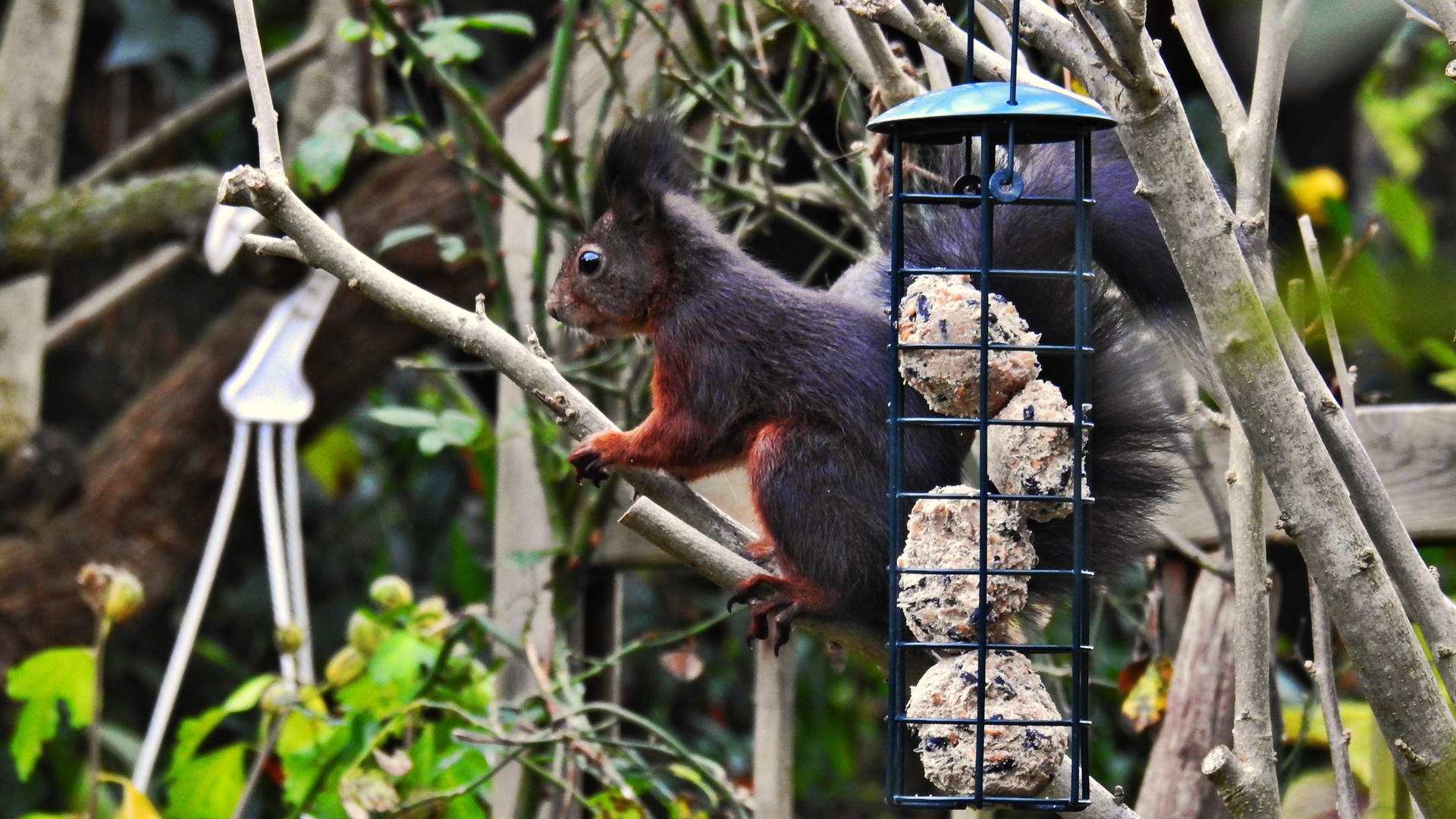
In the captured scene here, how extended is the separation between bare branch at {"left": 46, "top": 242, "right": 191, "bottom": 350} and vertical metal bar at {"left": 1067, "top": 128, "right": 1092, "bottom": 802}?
8.69 feet

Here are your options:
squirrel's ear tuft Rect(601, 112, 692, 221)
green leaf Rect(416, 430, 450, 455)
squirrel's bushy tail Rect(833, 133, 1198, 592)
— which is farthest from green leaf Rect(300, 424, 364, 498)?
squirrel's bushy tail Rect(833, 133, 1198, 592)

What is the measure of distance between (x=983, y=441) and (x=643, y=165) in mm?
730

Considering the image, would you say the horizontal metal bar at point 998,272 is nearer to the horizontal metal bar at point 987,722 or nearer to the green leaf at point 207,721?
the horizontal metal bar at point 987,722

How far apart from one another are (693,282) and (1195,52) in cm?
79

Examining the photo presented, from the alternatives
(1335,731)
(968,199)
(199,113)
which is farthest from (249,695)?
(199,113)

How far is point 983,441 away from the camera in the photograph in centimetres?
121

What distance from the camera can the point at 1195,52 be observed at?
1.18m

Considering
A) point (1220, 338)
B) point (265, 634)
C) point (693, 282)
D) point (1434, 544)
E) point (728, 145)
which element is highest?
point (728, 145)

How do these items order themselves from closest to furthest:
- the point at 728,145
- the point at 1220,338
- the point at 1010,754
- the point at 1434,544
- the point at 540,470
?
Result: the point at 1220,338, the point at 1010,754, the point at 1434,544, the point at 540,470, the point at 728,145

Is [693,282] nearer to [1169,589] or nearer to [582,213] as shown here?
[582,213]

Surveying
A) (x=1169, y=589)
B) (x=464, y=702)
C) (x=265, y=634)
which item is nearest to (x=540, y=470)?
(x=464, y=702)

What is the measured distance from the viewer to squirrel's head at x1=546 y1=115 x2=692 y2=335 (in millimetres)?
1797

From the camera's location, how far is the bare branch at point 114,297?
3.47m

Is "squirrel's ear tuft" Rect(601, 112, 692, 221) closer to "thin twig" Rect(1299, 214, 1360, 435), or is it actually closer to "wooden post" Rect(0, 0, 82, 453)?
"thin twig" Rect(1299, 214, 1360, 435)
